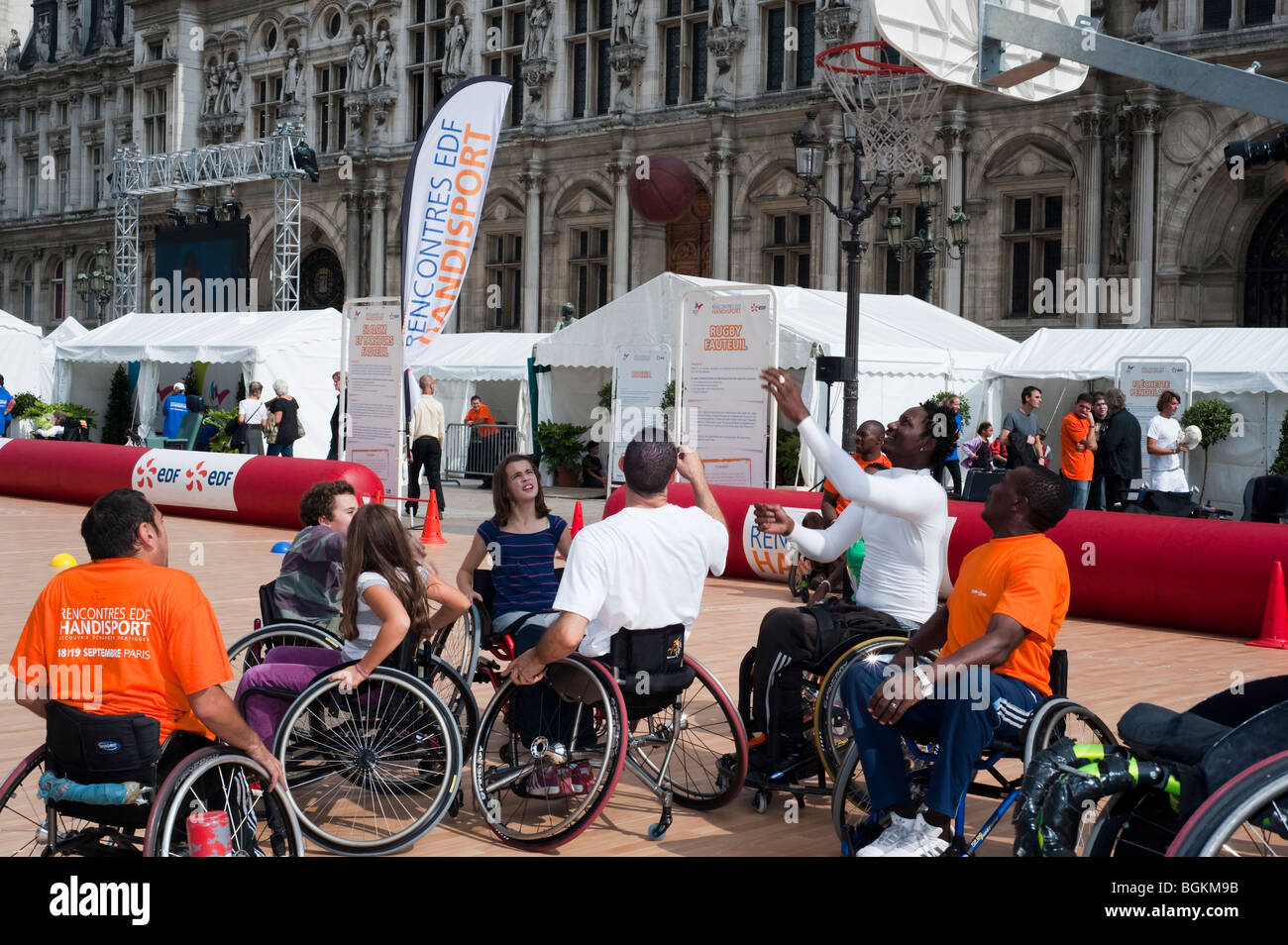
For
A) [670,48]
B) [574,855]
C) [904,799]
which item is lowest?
[574,855]

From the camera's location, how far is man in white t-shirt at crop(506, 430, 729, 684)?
17.3 feet

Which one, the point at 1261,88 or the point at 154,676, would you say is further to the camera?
the point at 1261,88

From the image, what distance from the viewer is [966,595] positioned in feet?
16.7

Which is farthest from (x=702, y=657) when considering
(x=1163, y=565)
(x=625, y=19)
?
(x=625, y=19)

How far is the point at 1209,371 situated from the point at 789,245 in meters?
12.6

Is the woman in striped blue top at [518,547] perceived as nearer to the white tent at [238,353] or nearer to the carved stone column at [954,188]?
the white tent at [238,353]

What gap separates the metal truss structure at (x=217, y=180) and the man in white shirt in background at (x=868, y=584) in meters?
28.9

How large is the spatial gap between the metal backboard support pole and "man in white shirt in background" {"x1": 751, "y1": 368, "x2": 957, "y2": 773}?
4.91ft

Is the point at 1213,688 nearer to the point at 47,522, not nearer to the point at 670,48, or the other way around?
the point at 47,522

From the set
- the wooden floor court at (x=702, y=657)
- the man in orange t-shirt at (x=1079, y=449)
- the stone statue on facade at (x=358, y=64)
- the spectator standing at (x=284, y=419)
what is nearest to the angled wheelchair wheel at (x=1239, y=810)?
the wooden floor court at (x=702, y=657)

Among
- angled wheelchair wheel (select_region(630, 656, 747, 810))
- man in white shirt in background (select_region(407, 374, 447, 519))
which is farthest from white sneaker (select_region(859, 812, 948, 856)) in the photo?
man in white shirt in background (select_region(407, 374, 447, 519))

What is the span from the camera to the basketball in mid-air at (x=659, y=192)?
22.5m
